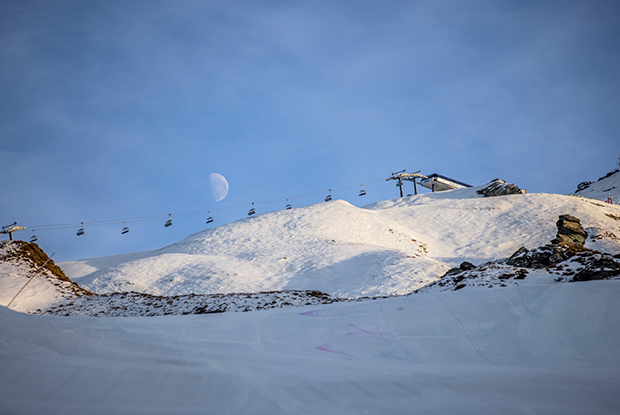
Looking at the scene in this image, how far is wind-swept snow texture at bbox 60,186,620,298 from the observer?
1750 cm

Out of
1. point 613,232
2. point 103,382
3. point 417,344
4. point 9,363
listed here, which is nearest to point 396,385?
point 103,382

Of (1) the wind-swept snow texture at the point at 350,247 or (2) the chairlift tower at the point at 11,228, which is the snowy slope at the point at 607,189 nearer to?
(1) the wind-swept snow texture at the point at 350,247

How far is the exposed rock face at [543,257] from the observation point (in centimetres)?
1073

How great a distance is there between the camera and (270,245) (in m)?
24.5

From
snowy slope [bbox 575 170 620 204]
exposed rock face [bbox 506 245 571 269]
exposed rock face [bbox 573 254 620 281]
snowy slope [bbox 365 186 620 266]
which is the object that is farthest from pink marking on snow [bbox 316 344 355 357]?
snowy slope [bbox 575 170 620 204]

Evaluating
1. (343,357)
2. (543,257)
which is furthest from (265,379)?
(543,257)

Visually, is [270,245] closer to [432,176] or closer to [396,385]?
[396,385]

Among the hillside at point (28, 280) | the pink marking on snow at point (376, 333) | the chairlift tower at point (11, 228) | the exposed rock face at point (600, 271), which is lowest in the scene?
the pink marking on snow at point (376, 333)

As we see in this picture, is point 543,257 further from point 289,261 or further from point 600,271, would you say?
point 289,261

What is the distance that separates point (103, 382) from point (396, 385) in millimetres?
1542

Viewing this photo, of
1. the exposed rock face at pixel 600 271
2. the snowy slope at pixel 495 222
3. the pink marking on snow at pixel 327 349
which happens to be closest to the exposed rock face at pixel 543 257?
the exposed rock face at pixel 600 271

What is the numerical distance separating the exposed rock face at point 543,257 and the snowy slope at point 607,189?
32.8 m

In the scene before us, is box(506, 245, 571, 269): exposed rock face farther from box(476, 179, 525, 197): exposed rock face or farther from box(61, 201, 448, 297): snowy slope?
box(476, 179, 525, 197): exposed rock face

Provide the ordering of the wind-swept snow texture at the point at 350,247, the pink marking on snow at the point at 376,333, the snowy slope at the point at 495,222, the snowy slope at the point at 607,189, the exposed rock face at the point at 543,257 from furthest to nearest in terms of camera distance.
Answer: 1. the snowy slope at the point at 607,189
2. the snowy slope at the point at 495,222
3. the wind-swept snow texture at the point at 350,247
4. the exposed rock face at the point at 543,257
5. the pink marking on snow at the point at 376,333
